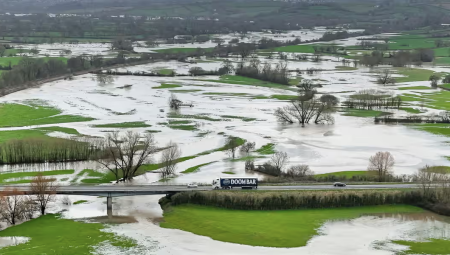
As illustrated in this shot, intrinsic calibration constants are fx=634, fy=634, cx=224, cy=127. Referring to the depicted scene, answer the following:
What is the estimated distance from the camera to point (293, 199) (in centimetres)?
3753

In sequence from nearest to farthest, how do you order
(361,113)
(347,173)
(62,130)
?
(347,173) → (62,130) → (361,113)

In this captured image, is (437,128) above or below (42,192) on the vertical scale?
above

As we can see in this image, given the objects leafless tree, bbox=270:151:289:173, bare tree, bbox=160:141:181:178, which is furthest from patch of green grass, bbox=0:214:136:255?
leafless tree, bbox=270:151:289:173

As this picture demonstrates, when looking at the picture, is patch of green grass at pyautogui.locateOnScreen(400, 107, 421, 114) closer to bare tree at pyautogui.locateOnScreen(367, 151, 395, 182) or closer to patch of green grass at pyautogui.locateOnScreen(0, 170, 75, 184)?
bare tree at pyautogui.locateOnScreen(367, 151, 395, 182)

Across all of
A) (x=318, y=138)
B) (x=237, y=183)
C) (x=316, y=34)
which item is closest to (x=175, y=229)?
(x=237, y=183)

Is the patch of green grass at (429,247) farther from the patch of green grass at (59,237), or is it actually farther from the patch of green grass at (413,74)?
the patch of green grass at (413,74)

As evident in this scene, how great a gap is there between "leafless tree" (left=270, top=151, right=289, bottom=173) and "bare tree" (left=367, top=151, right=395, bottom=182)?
6.19m

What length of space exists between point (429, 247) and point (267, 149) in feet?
73.1

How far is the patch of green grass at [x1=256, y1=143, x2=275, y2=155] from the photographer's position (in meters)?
51.2

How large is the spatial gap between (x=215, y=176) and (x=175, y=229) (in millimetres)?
10299

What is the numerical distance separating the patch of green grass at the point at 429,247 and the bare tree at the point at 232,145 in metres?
20.3

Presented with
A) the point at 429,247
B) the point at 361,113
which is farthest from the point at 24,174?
the point at 361,113

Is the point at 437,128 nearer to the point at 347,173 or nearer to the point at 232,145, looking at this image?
the point at 347,173

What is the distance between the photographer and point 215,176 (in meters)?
44.3
